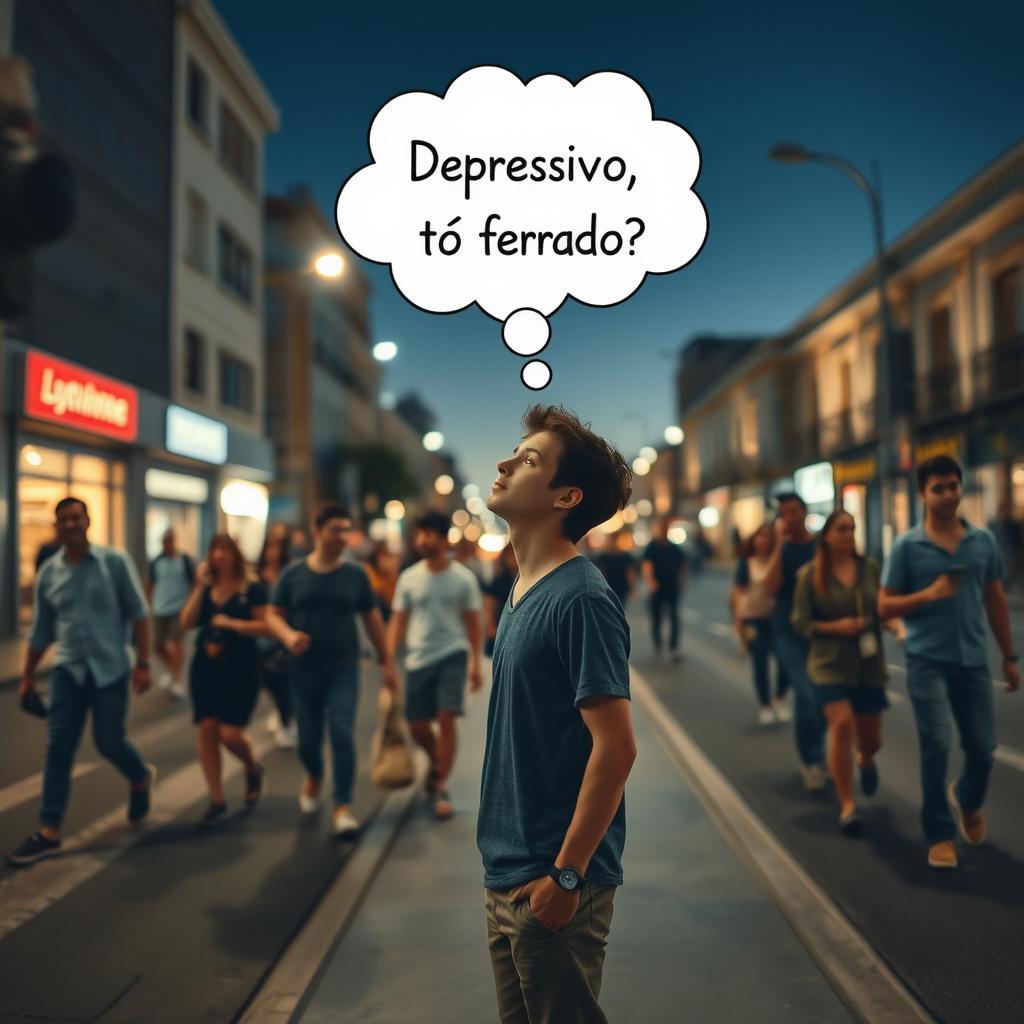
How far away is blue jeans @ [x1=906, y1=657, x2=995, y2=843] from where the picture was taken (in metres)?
4.90

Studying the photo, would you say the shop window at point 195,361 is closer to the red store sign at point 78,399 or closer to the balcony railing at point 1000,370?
the red store sign at point 78,399

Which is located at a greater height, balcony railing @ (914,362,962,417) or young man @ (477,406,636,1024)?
balcony railing @ (914,362,962,417)

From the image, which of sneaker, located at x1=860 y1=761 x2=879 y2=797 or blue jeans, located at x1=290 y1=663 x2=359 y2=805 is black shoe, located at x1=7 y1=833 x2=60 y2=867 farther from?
sneaker, located at x1=860 y1=761 x2=879 y2=797

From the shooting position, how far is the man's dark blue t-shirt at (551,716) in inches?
83.9

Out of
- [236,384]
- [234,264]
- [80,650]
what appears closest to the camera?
[80,650]

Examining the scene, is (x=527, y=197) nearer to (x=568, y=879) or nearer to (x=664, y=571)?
(x=568, y=879)

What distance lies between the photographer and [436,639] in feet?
21.4

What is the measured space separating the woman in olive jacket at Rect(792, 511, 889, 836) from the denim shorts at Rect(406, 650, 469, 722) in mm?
2007

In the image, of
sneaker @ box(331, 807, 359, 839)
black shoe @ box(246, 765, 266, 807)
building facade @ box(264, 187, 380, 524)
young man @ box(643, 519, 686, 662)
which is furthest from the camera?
building facade @ box(264, 187, 380, 524)

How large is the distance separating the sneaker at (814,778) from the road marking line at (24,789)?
14.8ft

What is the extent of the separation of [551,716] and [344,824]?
3760 millimetres

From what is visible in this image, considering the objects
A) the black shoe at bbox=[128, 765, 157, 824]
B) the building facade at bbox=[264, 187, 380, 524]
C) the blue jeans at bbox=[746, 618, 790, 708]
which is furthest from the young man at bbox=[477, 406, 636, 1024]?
the building facade at bbox=[264, 187, 380, 524]

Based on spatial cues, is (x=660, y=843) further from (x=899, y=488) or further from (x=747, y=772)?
(x=899, y=488)

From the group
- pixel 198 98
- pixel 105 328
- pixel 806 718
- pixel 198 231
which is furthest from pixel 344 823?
pixel 198 98
